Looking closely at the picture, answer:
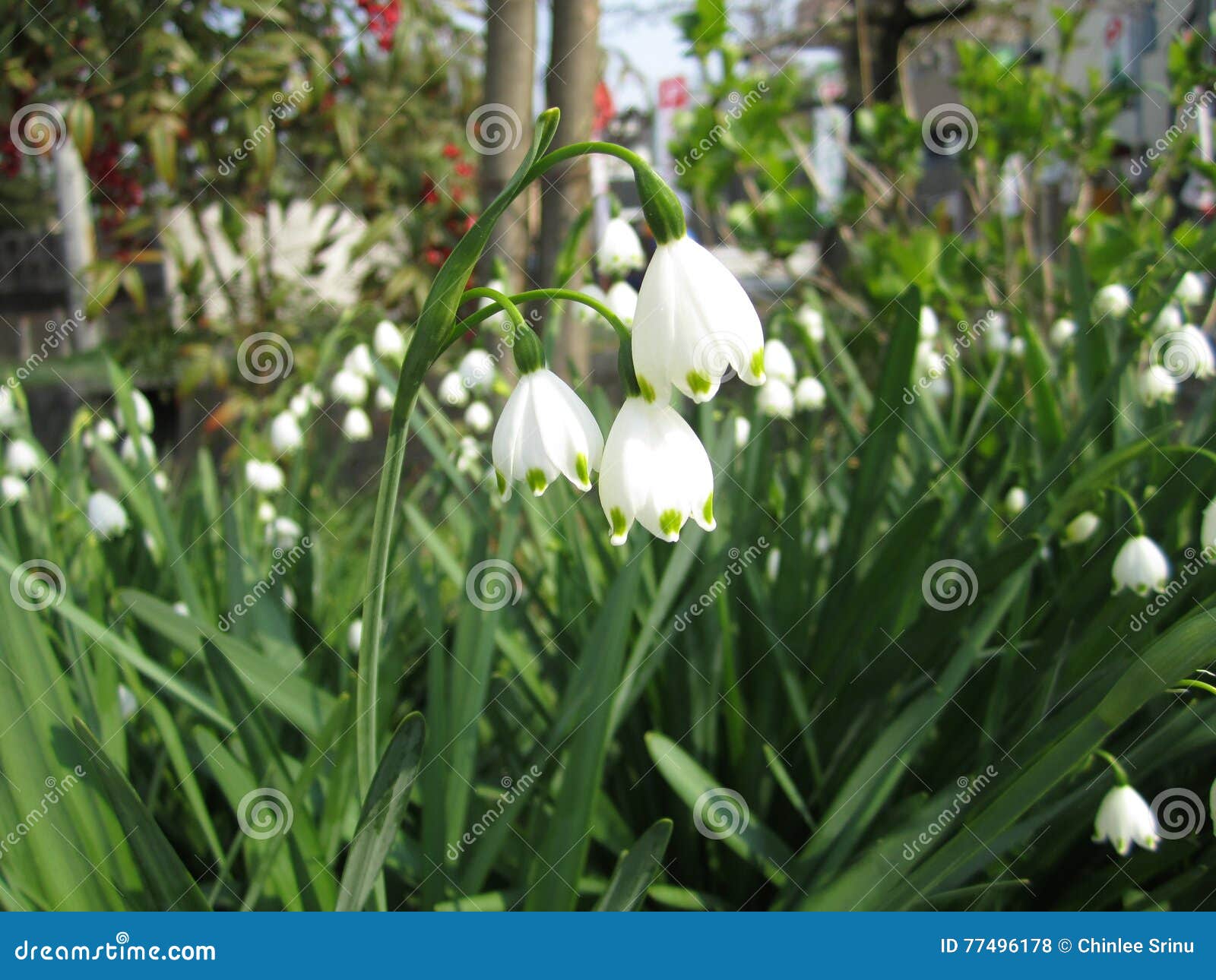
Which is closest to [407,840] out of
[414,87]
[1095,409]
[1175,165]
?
[1095,409]

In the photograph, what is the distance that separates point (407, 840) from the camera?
148 centimetres

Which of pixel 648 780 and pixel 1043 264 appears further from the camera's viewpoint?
pixel 1043 264

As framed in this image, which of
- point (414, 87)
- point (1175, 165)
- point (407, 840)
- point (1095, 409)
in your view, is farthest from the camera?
point (414, 87)

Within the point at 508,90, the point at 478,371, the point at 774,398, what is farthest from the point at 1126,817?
the point at 508,90

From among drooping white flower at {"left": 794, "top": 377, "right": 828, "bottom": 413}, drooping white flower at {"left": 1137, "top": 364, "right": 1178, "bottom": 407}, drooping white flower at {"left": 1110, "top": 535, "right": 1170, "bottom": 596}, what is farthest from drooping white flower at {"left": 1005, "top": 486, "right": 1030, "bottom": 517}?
drooping white flower at {"left": 1110, "top": 535, "right": 1170, "bottom": 596}

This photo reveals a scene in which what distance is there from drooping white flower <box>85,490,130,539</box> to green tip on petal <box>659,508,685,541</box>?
1607mm

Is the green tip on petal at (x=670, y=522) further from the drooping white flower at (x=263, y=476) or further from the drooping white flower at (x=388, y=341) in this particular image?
the drooping white flower at (x=263, y=476)

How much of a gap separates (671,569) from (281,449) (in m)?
1.25

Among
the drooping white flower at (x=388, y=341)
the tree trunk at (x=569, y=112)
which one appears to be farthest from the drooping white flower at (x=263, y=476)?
the tree trunk at (x=569, y=112)

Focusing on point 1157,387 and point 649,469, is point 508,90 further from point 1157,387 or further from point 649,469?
point 649,469

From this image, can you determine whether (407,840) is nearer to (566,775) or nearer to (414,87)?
(566,775)

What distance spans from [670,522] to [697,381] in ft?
0.42

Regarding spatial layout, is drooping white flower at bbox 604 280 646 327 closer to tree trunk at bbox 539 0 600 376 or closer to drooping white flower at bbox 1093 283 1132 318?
tree trunk at bbox 539 0 600 376

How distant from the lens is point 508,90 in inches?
118
